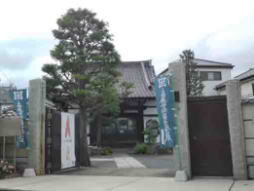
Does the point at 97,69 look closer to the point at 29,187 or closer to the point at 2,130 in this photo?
the point at 2,130

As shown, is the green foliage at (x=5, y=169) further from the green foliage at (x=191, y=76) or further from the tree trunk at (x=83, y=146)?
the green foliage at (x=191, y=76)

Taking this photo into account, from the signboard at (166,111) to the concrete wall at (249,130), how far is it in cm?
182

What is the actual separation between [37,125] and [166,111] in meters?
4.27

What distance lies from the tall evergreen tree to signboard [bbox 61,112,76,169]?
4.20 ft

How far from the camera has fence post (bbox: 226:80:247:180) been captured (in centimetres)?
801

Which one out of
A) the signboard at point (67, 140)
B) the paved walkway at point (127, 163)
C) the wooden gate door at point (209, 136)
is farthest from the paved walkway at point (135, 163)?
the wooden gate door at point (209, 136)

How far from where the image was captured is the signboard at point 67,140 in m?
10.8

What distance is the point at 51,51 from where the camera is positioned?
13.0 metres

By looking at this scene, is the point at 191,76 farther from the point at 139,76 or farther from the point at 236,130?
the point at 236,130

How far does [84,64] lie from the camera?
1296 cm

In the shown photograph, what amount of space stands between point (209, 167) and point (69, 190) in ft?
12.5

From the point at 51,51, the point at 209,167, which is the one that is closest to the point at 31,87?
the point at 51,51

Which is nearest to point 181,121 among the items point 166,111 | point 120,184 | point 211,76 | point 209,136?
point 166,111

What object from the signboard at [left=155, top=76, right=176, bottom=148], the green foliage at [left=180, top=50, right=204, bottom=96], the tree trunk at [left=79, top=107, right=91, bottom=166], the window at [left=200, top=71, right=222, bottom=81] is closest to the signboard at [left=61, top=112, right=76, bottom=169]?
the tree trunk at [left=79, top=107, right=91, bottom=166]
